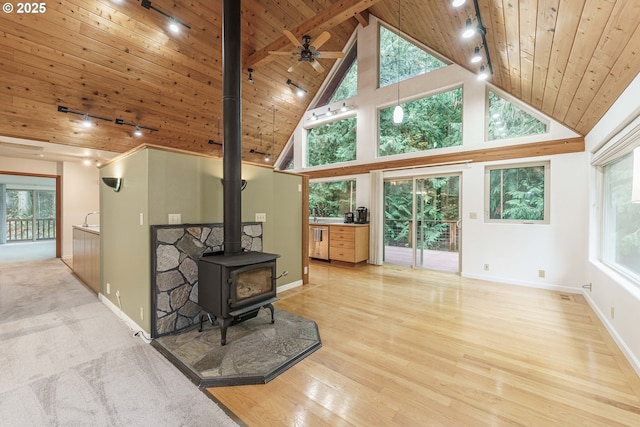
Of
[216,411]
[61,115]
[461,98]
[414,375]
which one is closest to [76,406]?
[216,411]

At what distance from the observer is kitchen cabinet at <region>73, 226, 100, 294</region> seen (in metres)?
3.72

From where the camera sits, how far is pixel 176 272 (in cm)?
262

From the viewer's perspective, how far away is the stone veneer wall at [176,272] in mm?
2492

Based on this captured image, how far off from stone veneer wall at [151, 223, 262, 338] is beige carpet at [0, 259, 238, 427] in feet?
1.00

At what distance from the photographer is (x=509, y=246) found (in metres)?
4.44

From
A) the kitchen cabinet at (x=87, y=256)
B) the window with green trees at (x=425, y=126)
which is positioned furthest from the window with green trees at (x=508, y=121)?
the kitchen cabinet at (x=87, y=256)

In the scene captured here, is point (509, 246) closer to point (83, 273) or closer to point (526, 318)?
point (526, 318)

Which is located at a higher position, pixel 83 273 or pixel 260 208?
pixel 260 208

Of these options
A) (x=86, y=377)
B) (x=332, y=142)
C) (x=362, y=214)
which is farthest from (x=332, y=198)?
(x=86, y=377)

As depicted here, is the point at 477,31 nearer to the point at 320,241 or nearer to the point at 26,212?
the point at 320,241

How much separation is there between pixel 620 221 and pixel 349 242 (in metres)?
4.02

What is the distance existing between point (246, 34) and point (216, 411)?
19.4ft

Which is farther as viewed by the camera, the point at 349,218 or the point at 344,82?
the point at 344,82

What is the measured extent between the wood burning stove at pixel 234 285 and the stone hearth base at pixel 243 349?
0.12m
